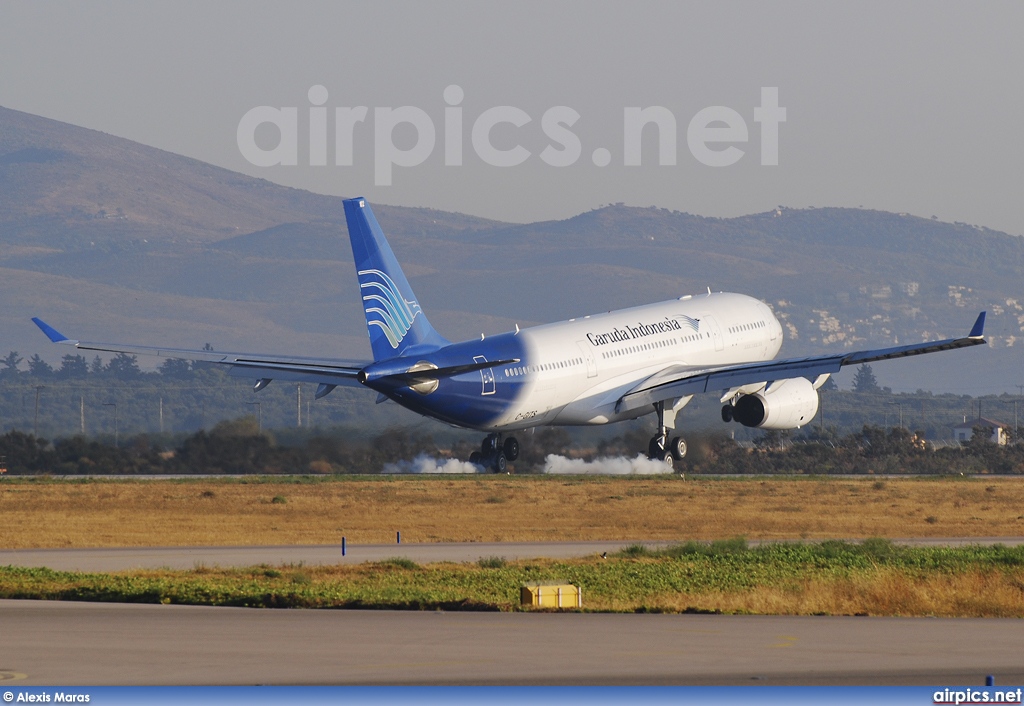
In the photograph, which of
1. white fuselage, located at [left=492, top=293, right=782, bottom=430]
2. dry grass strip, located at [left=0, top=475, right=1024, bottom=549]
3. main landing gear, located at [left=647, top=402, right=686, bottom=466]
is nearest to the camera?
dry grass strip, located at [left=0, top=475, right=1024, bottom=549]

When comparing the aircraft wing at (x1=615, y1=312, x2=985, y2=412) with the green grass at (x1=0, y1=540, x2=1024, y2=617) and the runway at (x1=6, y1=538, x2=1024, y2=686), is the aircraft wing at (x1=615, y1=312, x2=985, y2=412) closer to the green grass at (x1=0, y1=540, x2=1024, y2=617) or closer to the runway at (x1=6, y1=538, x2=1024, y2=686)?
the green grass at (x1=0, y1=540, x2=1024, y2=617)

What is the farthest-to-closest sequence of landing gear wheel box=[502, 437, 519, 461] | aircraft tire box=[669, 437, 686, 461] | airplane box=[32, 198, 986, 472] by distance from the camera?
aircraft tire box=[669, 437, 686, 461], landing gear wheel box=[502, 437, 519, 461], airplane box=[32, 198, 986, 472]

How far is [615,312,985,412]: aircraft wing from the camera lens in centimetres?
6688

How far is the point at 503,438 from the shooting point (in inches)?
2822

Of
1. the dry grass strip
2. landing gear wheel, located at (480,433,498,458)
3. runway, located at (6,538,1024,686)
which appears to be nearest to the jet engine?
the dry grass strip

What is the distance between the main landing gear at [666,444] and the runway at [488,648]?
160 feet

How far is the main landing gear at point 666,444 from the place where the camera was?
75.4 m

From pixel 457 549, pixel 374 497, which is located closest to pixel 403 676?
pixel 457 549

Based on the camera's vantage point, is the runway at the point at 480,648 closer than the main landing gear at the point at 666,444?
Yes

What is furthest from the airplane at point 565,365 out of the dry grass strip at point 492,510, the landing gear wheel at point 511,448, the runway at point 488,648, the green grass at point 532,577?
the runway at point 488,648

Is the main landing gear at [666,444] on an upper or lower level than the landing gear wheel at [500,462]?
upper

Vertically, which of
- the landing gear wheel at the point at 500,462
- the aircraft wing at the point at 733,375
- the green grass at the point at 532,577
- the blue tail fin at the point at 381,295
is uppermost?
the blue tail fin at the point at 381,295

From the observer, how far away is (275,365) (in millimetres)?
64250

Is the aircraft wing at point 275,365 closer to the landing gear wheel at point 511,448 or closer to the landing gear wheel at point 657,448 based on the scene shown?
the landing gear wheel at point 511,448
